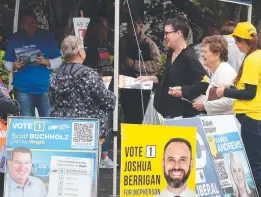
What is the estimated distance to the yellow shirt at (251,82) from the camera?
6.25 metres

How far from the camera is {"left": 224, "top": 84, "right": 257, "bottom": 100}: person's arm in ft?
20.5

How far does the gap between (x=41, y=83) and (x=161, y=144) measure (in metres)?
3.31

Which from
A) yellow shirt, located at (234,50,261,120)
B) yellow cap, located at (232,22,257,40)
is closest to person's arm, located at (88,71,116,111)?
yellow shirt, located at (234,50,261,120)

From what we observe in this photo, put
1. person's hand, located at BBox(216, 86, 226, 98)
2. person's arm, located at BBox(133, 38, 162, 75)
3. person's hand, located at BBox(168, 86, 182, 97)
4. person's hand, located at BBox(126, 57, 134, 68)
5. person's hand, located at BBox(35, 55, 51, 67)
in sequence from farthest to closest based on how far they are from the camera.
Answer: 1. person's hand, located at BBox(126, 57, 134, 68)
2. person's arm, located at BBox(133, 38, 162, 75)
3. person's hand, located at BBox(35, 55, 51, 67)
4. person's hand, located at BBox(168, 86, 182, 97)
5. person's hand, located at BBox(216, 86, 226, 98)

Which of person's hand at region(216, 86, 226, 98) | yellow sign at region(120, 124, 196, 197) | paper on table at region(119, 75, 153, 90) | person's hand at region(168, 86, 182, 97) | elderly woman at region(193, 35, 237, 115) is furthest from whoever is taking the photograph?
paper on table at region(119, 75, 153, 90)

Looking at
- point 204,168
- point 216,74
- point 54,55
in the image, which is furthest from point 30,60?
point 204,168

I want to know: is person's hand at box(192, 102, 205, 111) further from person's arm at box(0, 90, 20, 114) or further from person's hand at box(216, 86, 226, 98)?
person's arm at box(0, 90, 20, 114)

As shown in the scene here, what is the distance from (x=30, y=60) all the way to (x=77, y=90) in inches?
97.5

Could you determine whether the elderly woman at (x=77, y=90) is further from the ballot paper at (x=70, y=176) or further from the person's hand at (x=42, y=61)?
the person's hand at (x=42, y=61)

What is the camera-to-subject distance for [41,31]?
8.71m

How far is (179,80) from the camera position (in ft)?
22.9

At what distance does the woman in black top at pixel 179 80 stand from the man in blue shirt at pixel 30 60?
1978mm

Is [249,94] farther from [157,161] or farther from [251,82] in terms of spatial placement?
[157,161]

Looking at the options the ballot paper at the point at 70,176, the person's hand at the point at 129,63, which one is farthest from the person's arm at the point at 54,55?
the ballot paper at the point at 70,176
